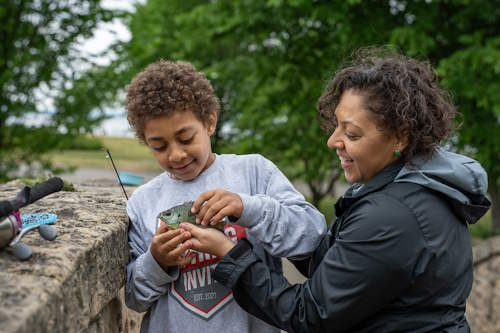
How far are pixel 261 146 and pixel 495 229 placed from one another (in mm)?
4055

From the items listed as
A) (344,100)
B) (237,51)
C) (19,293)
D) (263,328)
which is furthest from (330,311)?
(237,51)

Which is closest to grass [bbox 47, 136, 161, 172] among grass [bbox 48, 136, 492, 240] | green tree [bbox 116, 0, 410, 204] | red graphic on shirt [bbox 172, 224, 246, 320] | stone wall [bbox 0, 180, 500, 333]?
grass [bbox 48, 136, 492, 240]

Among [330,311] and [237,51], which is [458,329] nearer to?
[330,311]

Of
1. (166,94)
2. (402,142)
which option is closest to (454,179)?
(402,142)

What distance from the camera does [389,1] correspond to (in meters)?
7.47

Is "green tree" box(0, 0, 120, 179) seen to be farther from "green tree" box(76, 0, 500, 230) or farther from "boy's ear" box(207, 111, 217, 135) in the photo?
"boy's ear" box(207, 111, 217, 135)

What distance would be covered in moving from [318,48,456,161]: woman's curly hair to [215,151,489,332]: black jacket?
153mm

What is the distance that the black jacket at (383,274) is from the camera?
1.62 meters

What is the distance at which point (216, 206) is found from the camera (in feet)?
A: 5.86

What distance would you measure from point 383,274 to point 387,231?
13 centimetres

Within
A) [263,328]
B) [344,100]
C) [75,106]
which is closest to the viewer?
[344,100]

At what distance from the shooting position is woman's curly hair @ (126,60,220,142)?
1954 millimetres

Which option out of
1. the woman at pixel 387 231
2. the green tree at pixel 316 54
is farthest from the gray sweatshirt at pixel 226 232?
the green tree at pixel 316 54

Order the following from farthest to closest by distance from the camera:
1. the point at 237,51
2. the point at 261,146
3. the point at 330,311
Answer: the point at 237,51
the point at 261,146
the point at 330,311
